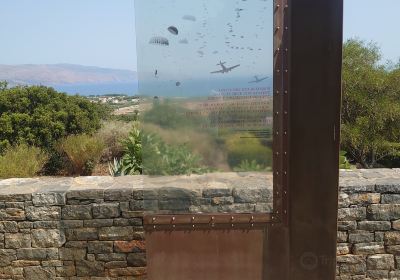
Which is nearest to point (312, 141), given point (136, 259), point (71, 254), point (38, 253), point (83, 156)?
point (136, 259)

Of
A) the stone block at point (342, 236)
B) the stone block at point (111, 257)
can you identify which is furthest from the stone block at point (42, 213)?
the stone block at point (342, 236)

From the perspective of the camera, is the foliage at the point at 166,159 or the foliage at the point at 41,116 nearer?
the foliage at the point at 166,159

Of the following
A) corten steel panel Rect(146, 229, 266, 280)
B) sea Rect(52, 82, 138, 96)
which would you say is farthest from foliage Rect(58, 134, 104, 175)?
corten steel panel Rect(146, 229, 266, 280)

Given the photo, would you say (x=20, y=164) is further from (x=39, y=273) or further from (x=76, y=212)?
(x=76, y=212)

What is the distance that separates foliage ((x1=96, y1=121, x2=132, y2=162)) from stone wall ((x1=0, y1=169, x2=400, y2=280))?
4.98m

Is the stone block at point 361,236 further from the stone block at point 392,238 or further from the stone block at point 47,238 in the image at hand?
the stone block at point 47,238

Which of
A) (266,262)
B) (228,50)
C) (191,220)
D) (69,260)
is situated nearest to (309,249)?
(266,262)

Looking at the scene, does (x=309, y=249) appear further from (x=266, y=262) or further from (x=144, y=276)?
(x=144, y=276)

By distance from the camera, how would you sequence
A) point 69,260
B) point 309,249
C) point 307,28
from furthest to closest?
point 69,260, point 309,249, point 307,28

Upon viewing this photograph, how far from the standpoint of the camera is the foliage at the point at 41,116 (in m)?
9.34

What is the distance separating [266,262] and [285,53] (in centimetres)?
92

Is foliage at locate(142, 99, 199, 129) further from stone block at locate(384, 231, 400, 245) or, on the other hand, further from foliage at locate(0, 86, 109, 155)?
foliage at locate(0, 86, 109, 155)

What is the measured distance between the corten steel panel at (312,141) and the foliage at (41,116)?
7.76 metres

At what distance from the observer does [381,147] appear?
10.7 m
